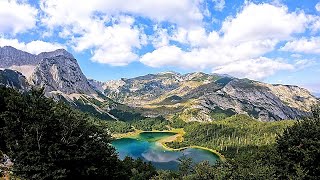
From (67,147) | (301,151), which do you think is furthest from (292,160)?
(67,147)

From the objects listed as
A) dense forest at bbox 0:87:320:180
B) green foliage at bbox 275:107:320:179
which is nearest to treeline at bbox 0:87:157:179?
dense forest at bbox 0:87:320:180

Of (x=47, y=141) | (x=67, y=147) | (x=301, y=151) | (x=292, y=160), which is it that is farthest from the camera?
(x=292, y=160)

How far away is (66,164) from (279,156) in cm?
3748

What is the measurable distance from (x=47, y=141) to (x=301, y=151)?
41458 mm

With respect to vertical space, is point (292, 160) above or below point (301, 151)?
below

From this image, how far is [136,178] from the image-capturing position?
98.8 m

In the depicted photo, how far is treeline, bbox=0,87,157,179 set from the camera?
145 ft

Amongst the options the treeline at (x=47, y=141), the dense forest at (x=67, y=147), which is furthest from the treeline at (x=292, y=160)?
the treeline at (x=47, y=141)

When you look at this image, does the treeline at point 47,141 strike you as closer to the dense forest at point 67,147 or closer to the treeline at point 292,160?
the dense forest at point 67,147

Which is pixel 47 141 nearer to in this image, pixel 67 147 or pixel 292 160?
pixel 67 147

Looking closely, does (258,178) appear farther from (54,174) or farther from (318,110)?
(54,174)

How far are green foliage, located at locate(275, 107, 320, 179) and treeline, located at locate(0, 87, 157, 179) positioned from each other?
3285 cm

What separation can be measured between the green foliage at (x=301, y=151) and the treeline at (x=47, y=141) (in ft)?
108

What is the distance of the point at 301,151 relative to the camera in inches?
1982
